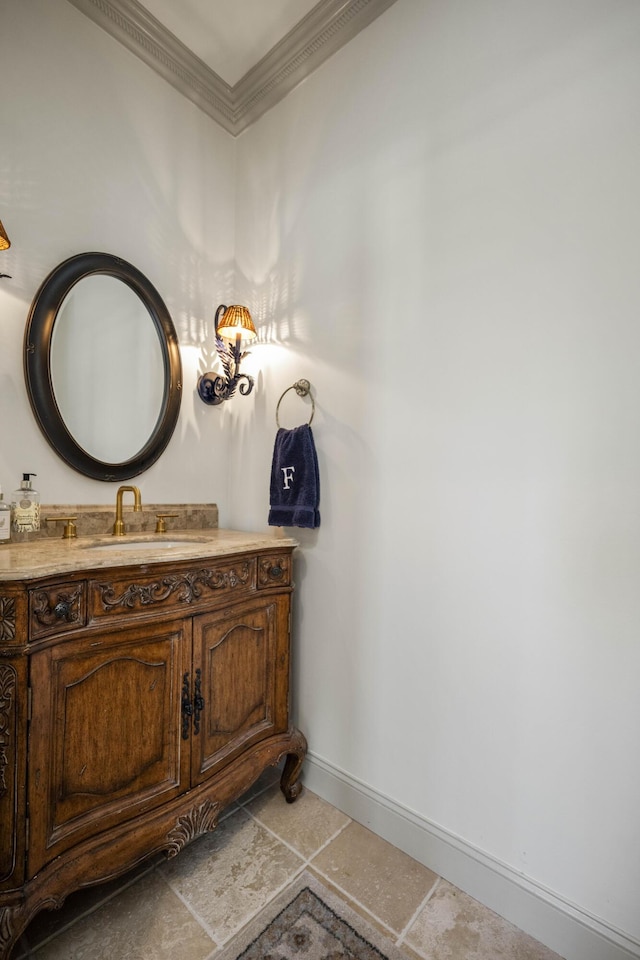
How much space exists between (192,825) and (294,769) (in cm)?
46

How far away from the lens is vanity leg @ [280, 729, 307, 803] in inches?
62.3

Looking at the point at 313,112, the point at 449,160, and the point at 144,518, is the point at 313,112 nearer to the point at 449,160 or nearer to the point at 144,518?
the point at 449,160

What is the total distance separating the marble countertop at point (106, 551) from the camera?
96cm

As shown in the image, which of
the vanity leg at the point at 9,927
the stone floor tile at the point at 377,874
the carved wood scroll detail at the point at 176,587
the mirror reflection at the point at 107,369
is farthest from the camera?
the mirror reflection at the point at 107,369

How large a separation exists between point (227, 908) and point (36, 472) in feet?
4.57

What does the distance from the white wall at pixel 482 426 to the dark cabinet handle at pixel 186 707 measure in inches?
22.4

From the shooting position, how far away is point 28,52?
4.76ft

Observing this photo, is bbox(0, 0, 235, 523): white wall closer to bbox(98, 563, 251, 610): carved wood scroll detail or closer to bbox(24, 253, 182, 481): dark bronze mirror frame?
bbox(24, 253, 182, 481): dark bronze mirror frame

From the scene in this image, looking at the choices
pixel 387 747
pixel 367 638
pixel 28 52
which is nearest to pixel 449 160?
pixel 28 52

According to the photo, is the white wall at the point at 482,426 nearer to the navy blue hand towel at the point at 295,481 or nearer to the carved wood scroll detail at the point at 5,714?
the navy blue hand towel at the point at 295,481

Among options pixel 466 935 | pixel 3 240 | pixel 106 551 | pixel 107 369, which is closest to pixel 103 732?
pixel 106 551

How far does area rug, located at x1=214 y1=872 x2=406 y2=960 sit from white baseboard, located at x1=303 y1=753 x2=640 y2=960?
28 centimetres

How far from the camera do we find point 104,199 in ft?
5.37

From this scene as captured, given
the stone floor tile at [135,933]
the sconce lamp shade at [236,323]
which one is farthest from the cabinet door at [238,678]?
the sconce lamp shade at [236,323]
